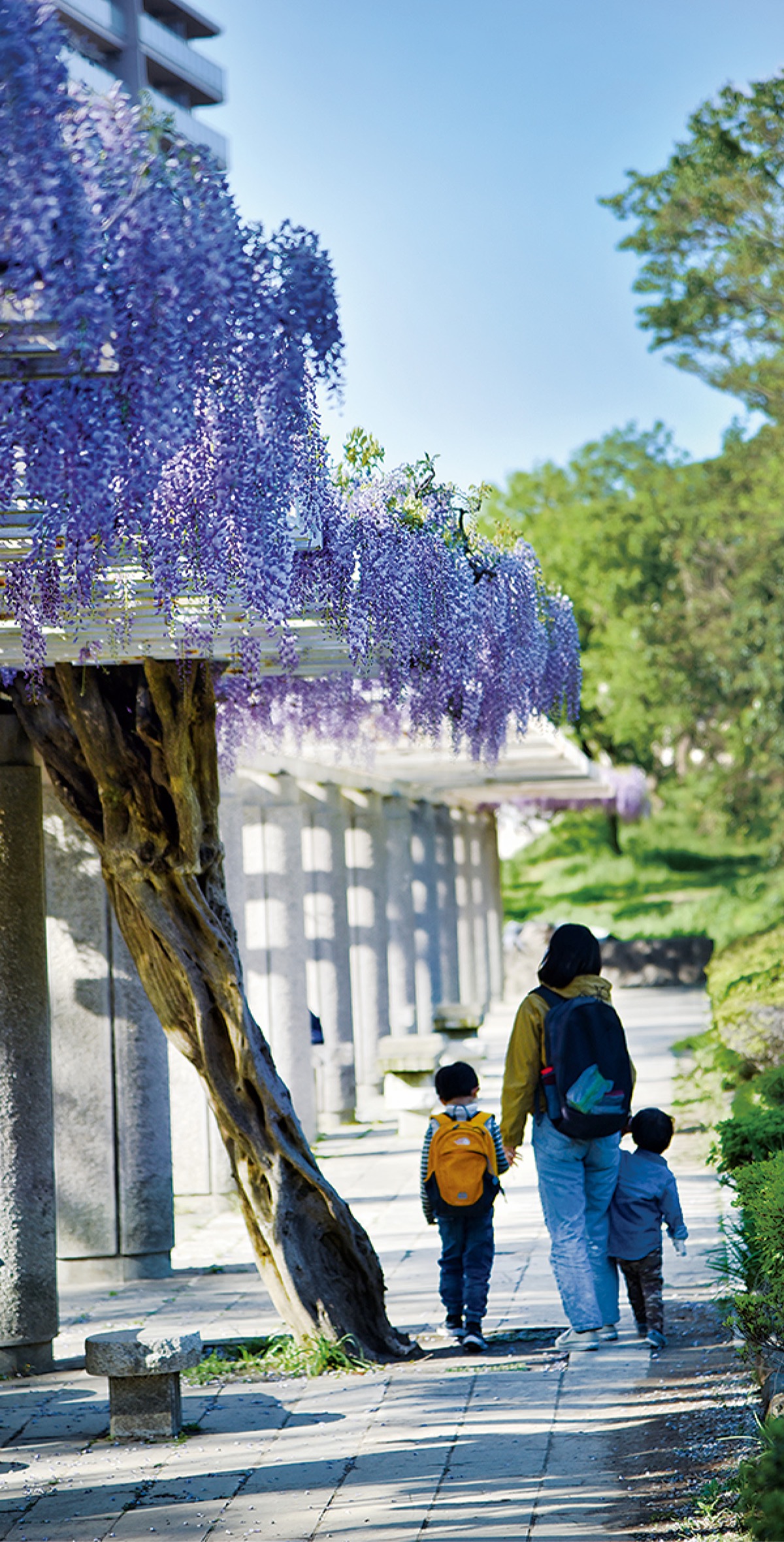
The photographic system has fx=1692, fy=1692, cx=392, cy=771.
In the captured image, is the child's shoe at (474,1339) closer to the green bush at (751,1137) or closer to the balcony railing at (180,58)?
the green bush at (751,1137)

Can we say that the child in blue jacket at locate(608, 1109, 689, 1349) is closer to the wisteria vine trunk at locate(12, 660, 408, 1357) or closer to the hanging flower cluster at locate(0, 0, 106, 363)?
the wisteria vine trunk at locate(12, 660, 408, 1357)

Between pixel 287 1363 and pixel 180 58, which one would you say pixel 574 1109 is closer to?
pixel 287 1363

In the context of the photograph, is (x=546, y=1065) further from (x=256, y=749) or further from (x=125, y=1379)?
(x=256, y=749)

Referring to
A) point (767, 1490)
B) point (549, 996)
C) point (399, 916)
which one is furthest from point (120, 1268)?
point (399, 916)

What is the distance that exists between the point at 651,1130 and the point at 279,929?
565 cm

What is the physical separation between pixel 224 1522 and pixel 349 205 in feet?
14.3

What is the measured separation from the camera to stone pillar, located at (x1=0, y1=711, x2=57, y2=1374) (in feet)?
20.3

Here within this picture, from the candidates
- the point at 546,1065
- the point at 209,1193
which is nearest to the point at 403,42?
the point at 546,1065

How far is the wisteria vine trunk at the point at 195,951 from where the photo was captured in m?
6.04

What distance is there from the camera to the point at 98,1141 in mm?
8023

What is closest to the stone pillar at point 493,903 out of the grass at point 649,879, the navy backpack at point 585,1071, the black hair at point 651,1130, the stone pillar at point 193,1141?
the grass at point 649,879

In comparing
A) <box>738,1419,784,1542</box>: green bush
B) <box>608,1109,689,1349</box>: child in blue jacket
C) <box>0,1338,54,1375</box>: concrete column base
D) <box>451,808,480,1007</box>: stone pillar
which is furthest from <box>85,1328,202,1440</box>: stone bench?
<box>451,808,480,1007</box>: stone pillar

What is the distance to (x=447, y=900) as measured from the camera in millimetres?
20844

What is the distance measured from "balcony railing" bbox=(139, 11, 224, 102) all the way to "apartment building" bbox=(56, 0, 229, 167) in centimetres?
2
